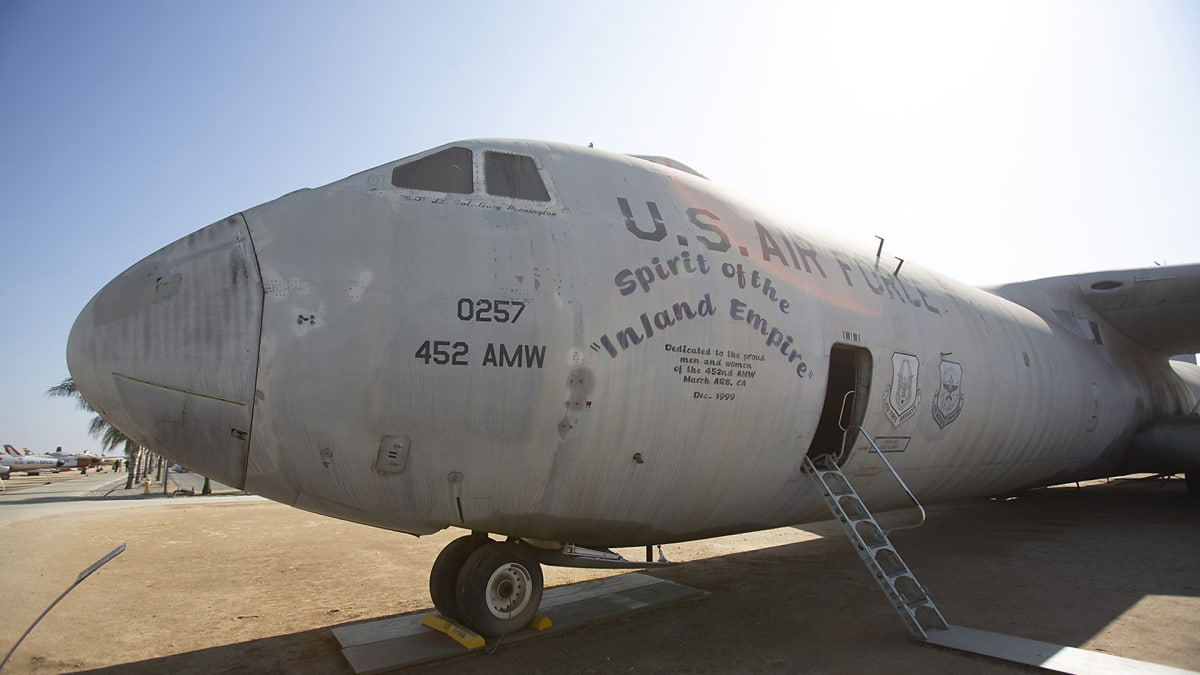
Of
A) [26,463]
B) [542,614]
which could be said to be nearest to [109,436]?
[26,463]

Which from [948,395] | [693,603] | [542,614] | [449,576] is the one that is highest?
[948,395]

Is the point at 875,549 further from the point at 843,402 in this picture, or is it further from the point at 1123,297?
the point at 1123,297

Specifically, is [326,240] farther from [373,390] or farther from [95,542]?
[95,542]

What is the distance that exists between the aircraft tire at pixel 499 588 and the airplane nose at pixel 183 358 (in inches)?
67.7

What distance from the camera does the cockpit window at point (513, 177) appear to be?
491cm

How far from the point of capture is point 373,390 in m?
4.11

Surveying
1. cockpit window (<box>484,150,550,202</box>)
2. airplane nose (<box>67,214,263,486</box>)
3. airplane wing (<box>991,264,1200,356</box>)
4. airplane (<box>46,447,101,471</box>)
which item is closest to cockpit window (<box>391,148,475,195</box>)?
cockpit window (<box>484,150,550,202</box>)

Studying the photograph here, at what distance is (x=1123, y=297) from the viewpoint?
12.0 m

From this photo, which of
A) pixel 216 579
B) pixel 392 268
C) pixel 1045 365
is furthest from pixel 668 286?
pixel 216 579

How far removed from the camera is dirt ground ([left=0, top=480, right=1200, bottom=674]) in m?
5.30

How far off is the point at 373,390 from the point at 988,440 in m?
7.21

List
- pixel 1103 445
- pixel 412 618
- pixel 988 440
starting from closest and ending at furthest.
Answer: pixel 412 618, pixel 988 440, pixel 1103 445

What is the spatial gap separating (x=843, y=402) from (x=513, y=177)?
3719 millimetres

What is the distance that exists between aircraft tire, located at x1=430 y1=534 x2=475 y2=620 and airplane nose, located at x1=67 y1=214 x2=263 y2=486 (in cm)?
198
